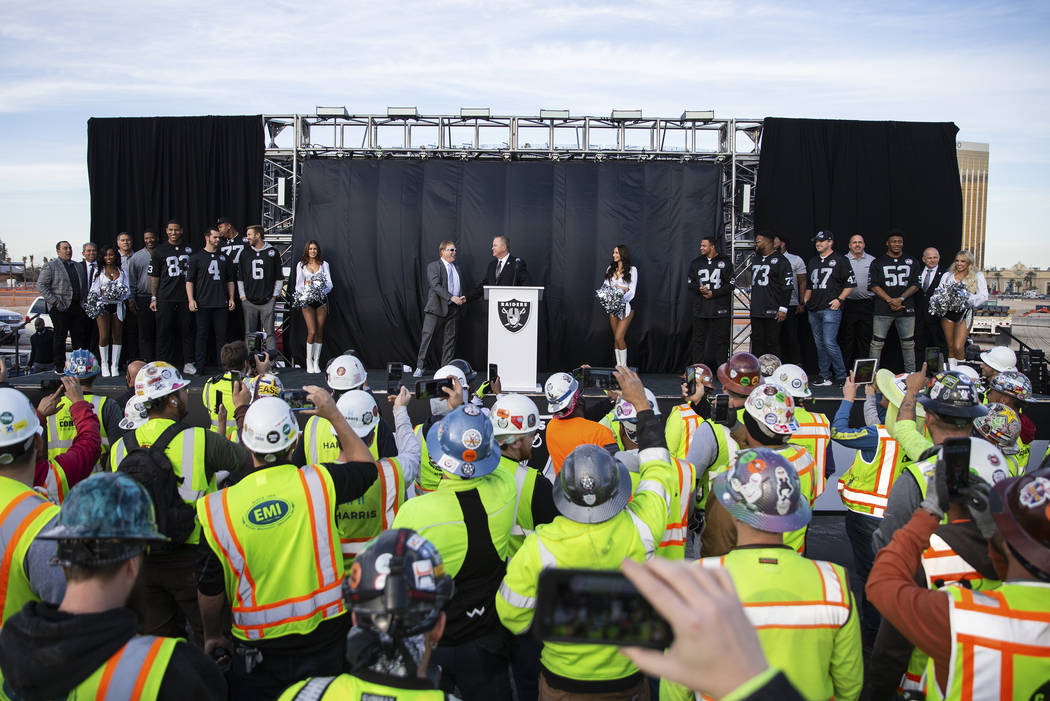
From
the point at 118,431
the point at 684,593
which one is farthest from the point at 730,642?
the point at 118,431

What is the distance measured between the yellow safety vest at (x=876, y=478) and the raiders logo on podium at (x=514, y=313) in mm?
4907

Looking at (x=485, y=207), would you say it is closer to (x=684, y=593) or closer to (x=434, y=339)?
(x=434, y=339)

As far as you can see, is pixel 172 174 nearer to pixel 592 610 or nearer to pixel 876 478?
pixel 876 478

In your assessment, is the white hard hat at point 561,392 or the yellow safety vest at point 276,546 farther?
the white hard hat at point 561,392

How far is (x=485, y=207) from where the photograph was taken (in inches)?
418

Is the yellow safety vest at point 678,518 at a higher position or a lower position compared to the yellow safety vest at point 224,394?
lower

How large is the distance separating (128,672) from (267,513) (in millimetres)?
943

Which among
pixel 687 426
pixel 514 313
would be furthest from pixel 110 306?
pixel 687 426

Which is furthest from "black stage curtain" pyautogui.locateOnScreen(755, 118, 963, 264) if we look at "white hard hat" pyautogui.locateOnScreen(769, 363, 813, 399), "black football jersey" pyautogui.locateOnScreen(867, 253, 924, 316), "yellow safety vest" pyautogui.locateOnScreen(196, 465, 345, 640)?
"yellow safety vest" pyautogui.locateOnScreen(196, 465, 345, 640)

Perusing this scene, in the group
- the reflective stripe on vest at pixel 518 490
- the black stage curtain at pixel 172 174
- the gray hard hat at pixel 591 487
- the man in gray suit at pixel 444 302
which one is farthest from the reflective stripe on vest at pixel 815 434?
the black stage curtain at pixel 172 174

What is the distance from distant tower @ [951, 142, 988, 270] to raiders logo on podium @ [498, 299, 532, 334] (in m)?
105

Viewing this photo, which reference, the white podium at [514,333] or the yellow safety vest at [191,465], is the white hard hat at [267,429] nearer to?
the yellow safety vest at [191,465]

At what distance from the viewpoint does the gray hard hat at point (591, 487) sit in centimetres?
230

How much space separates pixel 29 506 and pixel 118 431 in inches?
108
